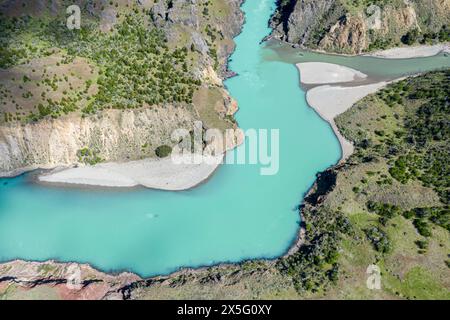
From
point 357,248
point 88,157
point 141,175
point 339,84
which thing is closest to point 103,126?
point 88,157

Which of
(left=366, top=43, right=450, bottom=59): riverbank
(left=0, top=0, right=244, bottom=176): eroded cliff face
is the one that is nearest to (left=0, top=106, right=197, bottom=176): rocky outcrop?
(left=0, top=0, right=244, bottom=176): eroded cliff face

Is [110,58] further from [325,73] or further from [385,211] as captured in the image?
[385,211]

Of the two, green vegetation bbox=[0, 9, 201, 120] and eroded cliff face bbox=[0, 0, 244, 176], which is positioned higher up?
green vegetation bbox=[0, 9, 201, 120]

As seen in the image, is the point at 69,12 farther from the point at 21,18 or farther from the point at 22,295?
the point at 22,295

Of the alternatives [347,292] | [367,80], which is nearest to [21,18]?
[367,80]

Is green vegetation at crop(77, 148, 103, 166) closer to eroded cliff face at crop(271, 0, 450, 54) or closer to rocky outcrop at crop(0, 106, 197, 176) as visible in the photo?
rocky outcrop at crop(0, 106, 197, 176)

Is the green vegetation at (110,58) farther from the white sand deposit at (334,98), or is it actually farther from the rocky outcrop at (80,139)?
the white sand deposit at (334,98)
